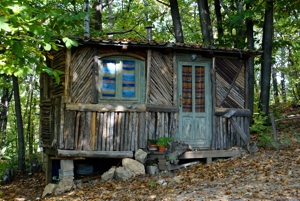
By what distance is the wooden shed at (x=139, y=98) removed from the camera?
10.0 meters

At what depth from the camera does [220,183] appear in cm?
809

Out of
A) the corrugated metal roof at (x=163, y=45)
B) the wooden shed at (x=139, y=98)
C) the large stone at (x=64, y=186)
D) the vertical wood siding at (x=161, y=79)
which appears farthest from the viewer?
the vertical wood siding at (x=161, y=79)

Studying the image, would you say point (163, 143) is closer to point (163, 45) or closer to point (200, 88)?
point (200, 88)

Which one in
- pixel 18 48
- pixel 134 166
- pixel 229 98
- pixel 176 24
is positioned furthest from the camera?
pixel 176 24

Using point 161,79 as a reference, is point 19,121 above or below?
below

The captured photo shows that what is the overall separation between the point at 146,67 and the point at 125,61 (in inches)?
25.1

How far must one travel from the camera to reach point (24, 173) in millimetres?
14430

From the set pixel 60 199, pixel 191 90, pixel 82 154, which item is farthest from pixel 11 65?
pixel 191 90

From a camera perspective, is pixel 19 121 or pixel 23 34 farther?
pixel 19 121

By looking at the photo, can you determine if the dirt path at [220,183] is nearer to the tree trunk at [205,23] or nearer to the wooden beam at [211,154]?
the wooden beam at [211,154]

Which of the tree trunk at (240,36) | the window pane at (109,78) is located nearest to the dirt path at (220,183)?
the window pane at (109,78)

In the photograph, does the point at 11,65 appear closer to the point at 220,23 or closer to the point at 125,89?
the point at 125,89

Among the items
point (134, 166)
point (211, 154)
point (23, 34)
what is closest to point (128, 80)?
point (134, 166)

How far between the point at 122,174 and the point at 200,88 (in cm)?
360
